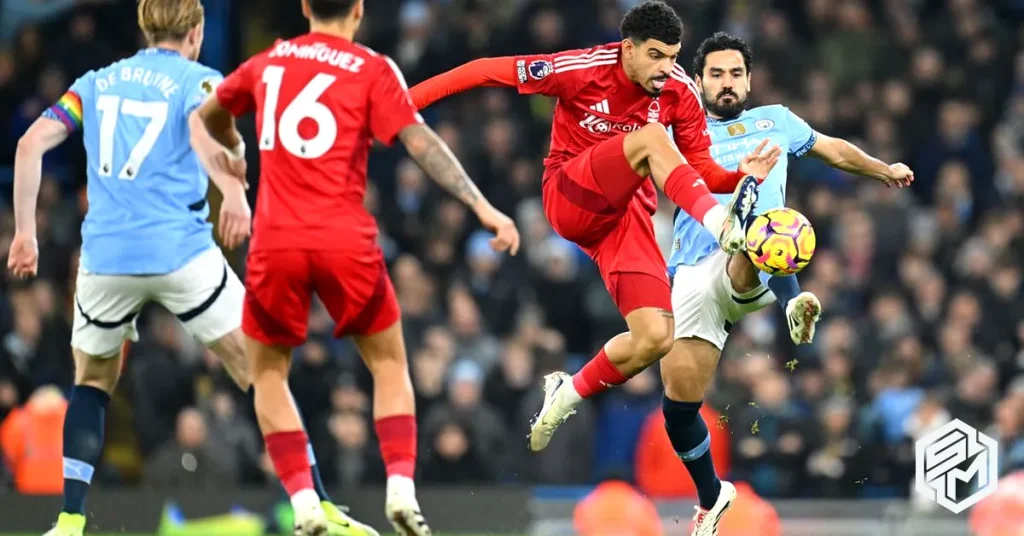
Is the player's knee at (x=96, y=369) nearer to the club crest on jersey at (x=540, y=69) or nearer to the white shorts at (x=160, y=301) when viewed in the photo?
the white shorts at (x=160, y=301)

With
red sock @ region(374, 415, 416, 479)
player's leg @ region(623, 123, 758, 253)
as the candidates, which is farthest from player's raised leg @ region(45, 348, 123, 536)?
player's leg @ region(623, 123, 758, 253)

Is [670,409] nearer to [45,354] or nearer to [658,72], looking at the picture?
[658,72]

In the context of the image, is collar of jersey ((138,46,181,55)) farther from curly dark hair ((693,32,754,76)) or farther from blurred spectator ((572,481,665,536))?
blurred spectator ((572,481,665,536))

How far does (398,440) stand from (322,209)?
1.03 meters

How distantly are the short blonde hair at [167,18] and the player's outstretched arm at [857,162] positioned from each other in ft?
11.2

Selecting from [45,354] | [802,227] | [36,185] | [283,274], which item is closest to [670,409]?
[802,227]

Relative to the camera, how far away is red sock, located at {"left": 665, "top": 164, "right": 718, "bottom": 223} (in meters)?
7.28

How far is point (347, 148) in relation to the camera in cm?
647

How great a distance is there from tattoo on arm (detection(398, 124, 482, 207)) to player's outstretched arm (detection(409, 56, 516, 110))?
1.49 metres

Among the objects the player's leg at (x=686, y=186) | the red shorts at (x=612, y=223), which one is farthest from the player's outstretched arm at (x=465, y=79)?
the player's leg at (x=686, y=186)

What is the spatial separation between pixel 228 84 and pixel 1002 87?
37.5 feet

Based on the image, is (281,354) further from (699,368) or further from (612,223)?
(699,368)

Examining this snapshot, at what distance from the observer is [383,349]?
22.1 ft

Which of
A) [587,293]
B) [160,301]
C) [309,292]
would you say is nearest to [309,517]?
[309,292]
